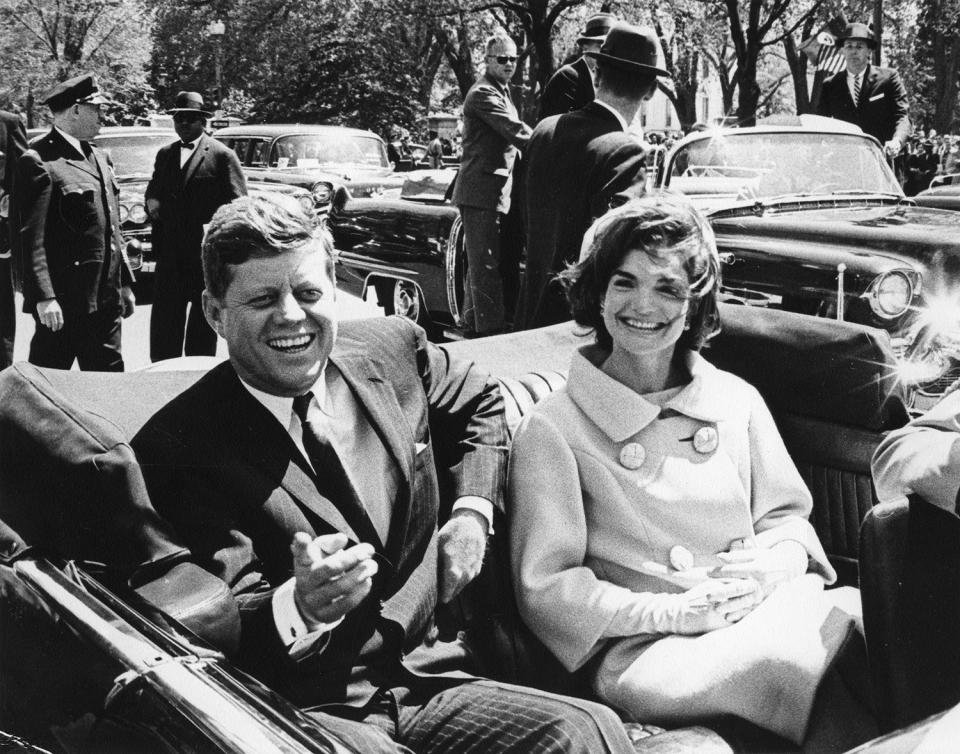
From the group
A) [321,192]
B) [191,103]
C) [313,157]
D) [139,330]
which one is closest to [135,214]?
[321,192]

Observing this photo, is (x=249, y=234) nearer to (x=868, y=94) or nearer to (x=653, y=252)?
(x=653, y=252)

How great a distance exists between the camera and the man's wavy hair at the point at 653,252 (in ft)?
8.57

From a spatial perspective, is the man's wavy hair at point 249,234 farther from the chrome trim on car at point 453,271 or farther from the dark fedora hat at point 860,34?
the dark fedora hat at point 860,34

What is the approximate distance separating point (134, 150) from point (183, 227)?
6.59 meters

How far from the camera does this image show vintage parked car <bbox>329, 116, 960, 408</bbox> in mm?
5145

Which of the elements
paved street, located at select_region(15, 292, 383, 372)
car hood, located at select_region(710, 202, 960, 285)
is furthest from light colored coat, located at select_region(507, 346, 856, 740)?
paved street, located at select_region(15, 292, 383, 372)

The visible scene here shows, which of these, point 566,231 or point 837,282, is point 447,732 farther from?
point 837,282

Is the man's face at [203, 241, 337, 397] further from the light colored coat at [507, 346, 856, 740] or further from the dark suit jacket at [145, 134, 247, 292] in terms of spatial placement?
the dark suit jacket at [145, 134, 247, 292]

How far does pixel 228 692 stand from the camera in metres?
1.78

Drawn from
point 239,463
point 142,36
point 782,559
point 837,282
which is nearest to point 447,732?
point 239,463

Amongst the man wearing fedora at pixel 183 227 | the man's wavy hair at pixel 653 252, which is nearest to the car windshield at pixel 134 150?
the man wearing fedora at pixel 183 227

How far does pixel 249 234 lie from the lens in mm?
2219

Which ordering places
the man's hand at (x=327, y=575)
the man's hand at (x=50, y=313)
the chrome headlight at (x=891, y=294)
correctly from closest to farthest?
the man's hand at (x=327, y=575) < the chrome headlight at (x=891, y=294) < the man's hand at (x=50, y=313)

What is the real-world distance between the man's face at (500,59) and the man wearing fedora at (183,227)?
163 centimetres
